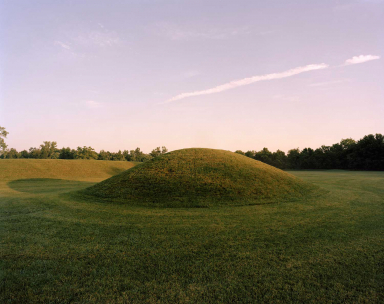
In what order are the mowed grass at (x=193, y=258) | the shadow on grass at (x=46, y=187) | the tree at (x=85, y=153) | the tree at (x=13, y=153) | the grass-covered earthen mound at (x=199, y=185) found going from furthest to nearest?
the tree at (x=13, y=153) < the tree at (x=85, y=153) < the shadow on grass at (x=46, y=187) < the grass-covered earthen mound at (x=199, y=185) < the mowed grass at (x=193, y=258)

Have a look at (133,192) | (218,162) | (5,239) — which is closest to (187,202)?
(133,192)

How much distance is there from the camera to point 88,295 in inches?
147

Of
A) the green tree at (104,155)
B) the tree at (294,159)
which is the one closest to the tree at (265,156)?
the tree at (294,159)

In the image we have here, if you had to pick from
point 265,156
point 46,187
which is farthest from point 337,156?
point 46,187

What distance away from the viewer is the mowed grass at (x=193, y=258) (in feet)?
12.5

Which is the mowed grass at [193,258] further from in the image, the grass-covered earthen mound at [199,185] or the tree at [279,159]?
the tree at [279,159]

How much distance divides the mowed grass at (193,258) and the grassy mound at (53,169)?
101 ft

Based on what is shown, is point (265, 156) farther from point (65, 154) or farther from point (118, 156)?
point (65, 154)

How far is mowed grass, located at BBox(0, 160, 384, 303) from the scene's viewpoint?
12.5 feet

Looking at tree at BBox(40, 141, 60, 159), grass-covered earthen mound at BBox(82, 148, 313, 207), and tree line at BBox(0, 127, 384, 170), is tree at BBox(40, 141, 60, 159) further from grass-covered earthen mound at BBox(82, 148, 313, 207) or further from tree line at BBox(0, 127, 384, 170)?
grass-covered earthen mound at BBox(82, 148, 313, 207)

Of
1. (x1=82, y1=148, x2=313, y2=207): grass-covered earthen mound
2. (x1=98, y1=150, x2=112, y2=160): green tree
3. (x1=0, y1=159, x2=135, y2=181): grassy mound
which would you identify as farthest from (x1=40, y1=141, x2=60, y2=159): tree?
(x1=82, y1=148, x2=313, y2=207): grass-covered earthen mound

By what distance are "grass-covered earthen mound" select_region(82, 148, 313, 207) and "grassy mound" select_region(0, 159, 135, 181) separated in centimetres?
2319

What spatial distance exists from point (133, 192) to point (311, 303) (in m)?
11.4

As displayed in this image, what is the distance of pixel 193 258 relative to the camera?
202 inches
